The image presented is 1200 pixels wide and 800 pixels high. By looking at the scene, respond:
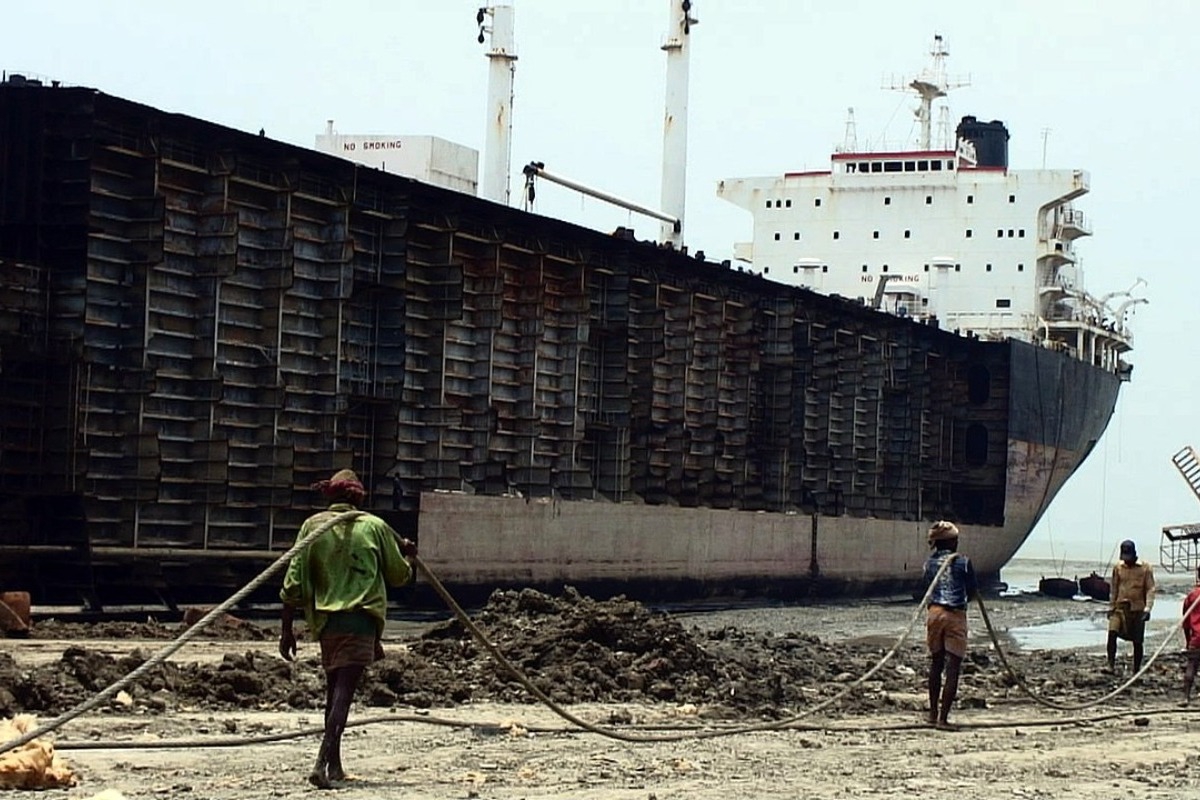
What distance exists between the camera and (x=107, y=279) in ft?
70.7

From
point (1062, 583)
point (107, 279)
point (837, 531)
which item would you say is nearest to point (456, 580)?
point (107, 279)

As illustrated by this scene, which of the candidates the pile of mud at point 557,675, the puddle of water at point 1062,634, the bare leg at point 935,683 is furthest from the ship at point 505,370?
the bare leg at point 935,683

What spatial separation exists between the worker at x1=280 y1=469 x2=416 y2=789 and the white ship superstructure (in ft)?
146

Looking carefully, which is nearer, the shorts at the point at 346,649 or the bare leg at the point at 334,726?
the bare leg at the point at 334,726

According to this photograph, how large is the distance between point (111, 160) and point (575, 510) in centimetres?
1215

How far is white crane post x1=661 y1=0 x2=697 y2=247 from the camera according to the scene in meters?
46.8

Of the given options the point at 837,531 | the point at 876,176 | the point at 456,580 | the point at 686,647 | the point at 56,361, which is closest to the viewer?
the point at 686,647

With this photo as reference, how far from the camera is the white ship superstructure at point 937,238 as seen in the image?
5306cm

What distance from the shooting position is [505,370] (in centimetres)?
3086

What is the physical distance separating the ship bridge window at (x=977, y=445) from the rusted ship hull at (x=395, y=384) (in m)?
3.70

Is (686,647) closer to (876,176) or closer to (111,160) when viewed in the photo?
(111,160)

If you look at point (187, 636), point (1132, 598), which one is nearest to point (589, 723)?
point (187, 636)

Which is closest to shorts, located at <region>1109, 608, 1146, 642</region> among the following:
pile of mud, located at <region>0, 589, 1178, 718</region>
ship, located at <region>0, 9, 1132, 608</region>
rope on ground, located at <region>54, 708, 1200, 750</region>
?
pile of mud, located at <region>0, 589, 1178, 718</region>

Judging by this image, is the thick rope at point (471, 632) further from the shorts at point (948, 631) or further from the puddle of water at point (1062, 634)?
the puddle of water at point (1062, 634)
